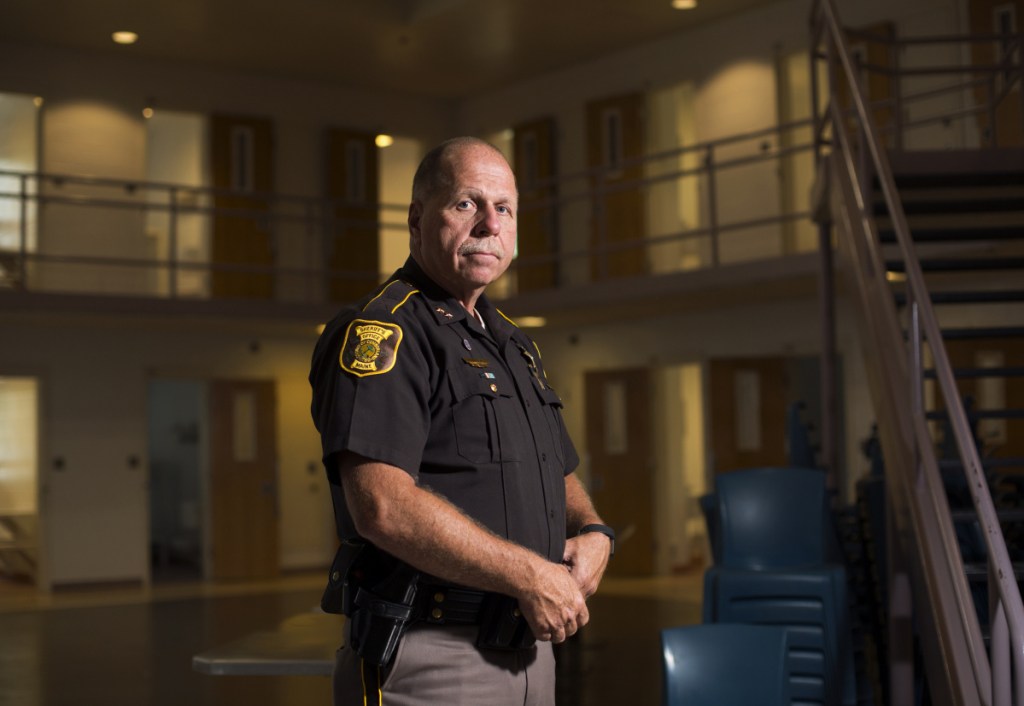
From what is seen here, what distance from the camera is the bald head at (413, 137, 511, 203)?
1.92 meters

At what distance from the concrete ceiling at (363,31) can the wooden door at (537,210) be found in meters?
0.72

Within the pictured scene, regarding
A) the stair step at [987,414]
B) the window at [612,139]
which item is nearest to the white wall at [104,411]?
the window at [612,139]

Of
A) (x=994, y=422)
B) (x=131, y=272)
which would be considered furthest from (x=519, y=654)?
(x=131, y=272)

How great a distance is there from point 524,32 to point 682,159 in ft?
7.01

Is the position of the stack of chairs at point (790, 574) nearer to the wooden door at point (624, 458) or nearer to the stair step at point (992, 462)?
Result: the stair step at point (992, 462)

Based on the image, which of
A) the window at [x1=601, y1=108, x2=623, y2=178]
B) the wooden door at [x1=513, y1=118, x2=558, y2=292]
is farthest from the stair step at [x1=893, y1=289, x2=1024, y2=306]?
the wooden door at [x1=513, y1=118, x2=558, y2=292]

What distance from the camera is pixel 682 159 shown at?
41.1 feet

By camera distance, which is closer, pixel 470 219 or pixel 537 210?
Answer: pixel 470 219

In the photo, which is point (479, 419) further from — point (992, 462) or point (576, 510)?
point (992, 462)

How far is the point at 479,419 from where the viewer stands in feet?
6.02

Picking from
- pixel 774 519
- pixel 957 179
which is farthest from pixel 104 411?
pixel 957 179

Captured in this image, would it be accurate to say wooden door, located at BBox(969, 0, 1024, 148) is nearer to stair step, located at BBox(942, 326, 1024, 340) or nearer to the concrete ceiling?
the concrete ceiling

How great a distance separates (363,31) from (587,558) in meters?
10.6

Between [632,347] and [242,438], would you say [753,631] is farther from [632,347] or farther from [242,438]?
[242,438]
